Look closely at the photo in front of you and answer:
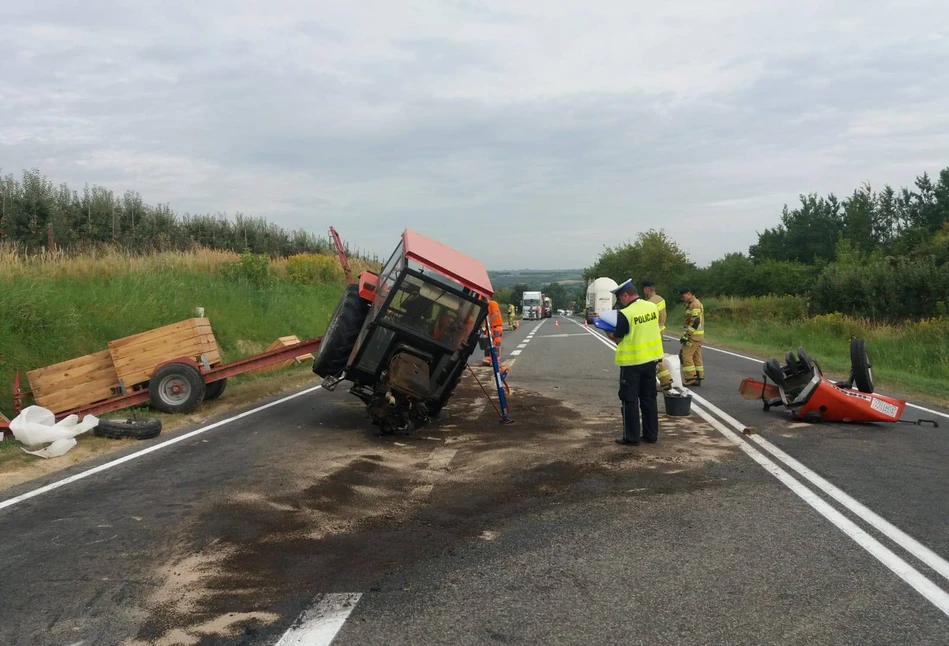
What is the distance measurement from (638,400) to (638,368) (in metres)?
0.35

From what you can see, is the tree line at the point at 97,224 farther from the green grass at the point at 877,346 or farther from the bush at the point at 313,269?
the green grass at the point at 877,346

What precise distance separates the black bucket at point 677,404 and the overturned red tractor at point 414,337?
283cm

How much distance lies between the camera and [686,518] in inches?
217

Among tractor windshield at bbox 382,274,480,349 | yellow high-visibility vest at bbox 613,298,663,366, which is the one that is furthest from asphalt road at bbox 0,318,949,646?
tractor windshield at bbox 382,274,480,349

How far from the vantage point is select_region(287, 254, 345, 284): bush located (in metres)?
30.7

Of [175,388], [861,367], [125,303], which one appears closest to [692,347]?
[861,367]

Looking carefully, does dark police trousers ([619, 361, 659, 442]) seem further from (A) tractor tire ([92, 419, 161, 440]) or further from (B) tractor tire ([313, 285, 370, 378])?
(A) tractor tire ([92, 419, 161, 440])

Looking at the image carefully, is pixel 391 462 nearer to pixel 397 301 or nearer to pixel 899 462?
pixel 397 301

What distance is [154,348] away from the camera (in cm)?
1087

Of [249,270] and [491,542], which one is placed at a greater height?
[249,270]

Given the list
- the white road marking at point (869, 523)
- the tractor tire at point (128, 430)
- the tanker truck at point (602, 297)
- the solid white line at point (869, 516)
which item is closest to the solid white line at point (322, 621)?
the white road marking at point (869, 523)

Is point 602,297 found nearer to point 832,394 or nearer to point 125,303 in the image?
point 125,303

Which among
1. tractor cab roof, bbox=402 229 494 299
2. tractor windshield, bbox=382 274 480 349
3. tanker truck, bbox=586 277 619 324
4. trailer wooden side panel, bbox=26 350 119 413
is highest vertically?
tractor cab roof, bbox=402 229 494 299

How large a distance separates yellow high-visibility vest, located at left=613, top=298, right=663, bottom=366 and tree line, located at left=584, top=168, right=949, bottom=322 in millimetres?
24525
